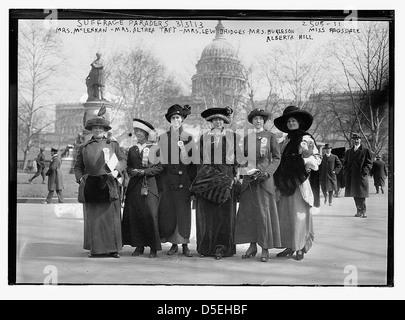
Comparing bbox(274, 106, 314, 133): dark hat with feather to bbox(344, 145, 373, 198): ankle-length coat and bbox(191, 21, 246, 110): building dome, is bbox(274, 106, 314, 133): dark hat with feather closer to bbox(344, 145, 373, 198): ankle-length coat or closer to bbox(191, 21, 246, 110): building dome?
bbox(191, 21, 246, 110): building dome

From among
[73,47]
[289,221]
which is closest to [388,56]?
[289,221]

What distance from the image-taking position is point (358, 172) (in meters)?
8.17

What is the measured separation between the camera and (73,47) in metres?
8.04

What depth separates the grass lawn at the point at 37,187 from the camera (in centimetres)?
803

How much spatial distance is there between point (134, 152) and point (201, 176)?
88cm

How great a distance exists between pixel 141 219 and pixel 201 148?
3.77 feet

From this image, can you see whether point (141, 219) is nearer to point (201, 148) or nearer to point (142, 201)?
point (142, 201)

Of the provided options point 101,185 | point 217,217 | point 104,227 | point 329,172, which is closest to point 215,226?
point 217,217

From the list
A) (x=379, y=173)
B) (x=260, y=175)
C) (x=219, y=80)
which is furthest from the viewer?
(x=219, y=80)

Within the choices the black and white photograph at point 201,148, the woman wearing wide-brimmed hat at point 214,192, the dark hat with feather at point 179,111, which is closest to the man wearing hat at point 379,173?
the black and white photograph at point 201,148

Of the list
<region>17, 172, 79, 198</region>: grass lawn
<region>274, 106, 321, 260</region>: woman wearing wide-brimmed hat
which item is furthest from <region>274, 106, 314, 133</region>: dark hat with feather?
<region>17, 172, 79, 198</region>: grass lawn

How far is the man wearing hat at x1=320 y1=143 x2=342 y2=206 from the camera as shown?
8.04 meters

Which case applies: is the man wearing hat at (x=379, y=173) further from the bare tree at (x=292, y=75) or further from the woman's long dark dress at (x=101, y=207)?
the woman's long dark dress at (x=101, y=207)
